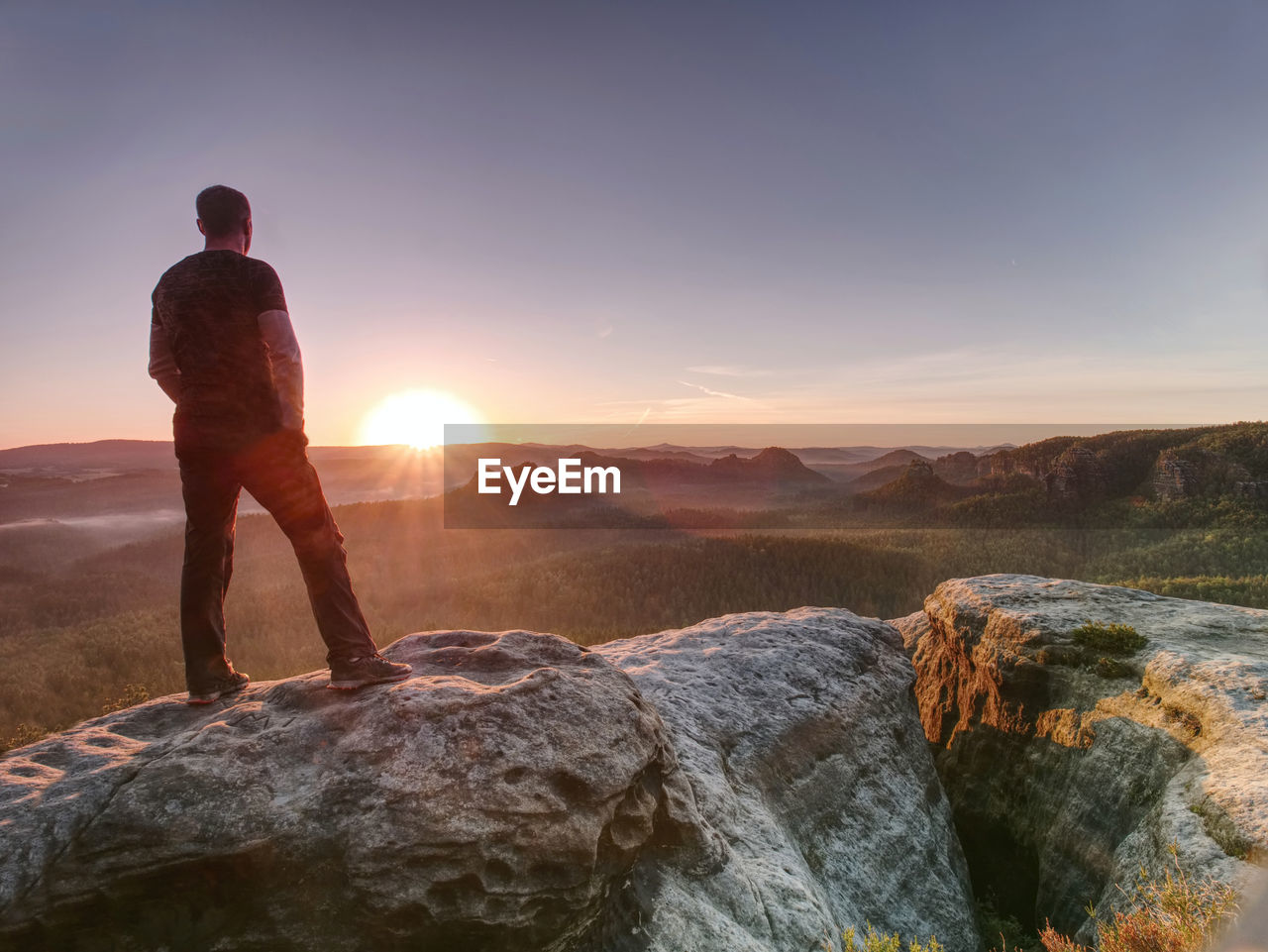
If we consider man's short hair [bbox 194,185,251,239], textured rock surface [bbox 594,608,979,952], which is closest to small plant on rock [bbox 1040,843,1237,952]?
textured rock surface [bbox 594,608,979,952]

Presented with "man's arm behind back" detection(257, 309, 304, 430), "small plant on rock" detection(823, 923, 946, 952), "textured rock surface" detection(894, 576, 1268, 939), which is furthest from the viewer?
"textured rock surface" detection(894, 576, 1268, 939)

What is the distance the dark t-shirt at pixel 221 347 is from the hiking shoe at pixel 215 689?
210cm

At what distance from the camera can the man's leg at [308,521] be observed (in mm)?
5062

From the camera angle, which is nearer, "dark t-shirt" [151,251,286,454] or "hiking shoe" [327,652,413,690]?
"dark t-shirt" [151,251,286,454]

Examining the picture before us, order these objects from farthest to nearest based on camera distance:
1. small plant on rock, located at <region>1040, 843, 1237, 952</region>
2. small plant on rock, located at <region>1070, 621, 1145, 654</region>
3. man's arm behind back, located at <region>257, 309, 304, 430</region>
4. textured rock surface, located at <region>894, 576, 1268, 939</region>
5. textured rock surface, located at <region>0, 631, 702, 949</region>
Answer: small plant on rock, located at <region>1070, 621, 1145, 654</region>
textured rock surface, located at <region>894, 576, 1268, 939</region>
man's arm behind back, located at <region>257, 309, 304, 430</region>
small plant on rock, located at <region>1040, 843, 1237, 952</region>
textured rock surface, located at <region>0, 631, 702, 949</region>

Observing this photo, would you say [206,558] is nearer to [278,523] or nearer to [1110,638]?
[278,523]

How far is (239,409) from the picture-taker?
5059 mm

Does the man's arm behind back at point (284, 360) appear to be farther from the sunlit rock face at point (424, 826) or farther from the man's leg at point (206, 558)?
the sunlit rock face at point (424, 826)

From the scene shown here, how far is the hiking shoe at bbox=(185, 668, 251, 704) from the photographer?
5582 mm

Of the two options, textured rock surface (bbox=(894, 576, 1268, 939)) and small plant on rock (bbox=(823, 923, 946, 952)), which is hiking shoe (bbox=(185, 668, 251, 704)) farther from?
textured rock surface (bbox=(894, 576, 1268, 939))

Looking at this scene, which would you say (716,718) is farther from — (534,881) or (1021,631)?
(1021,631)

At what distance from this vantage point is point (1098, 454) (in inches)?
1406

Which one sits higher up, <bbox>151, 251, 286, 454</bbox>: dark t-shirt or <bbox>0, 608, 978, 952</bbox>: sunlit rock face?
<bbox>151, 251, 286, 454</bbox>: dark t-shirt

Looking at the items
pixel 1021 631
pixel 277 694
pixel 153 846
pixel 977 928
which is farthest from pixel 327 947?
pixel 1021 631
